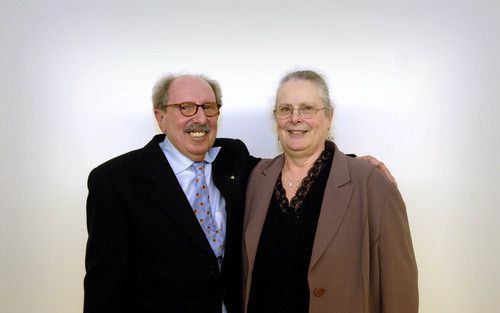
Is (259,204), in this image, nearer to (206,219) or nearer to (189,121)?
(206,219)

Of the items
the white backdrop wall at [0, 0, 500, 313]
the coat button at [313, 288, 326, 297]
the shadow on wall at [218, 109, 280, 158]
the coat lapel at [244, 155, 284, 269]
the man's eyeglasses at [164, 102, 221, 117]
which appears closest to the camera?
the coat button at [313, 288, 326, 297]

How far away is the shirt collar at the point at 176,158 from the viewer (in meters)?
1.82

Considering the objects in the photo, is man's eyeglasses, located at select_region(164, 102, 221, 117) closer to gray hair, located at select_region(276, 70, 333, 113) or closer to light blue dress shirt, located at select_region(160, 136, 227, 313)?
light blue dress shirt, located at select_region(160, 136, 227, 313)

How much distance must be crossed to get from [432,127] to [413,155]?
8.3 inches

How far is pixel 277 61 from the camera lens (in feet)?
8.22

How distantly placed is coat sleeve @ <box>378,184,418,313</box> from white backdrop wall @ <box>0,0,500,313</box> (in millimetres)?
970

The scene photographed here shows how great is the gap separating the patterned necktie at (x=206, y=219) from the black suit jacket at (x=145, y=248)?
8cm

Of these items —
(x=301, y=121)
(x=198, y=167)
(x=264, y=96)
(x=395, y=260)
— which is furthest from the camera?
(x=264, y=96)

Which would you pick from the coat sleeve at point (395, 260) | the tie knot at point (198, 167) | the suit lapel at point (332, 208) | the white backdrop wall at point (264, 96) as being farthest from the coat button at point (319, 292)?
the white backdrop wall at point (264, 96)

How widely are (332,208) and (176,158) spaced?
0.77 metres

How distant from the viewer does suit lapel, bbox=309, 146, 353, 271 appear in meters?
1.59

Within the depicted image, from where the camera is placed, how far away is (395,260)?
159 cm

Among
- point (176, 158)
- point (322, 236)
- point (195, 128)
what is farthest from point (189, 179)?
point (322, 236)

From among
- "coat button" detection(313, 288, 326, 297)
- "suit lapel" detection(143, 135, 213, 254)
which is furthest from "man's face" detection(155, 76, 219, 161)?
"coat button" detection(313, 288, 326, 297)
